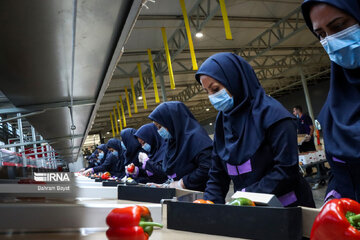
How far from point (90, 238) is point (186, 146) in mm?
1701

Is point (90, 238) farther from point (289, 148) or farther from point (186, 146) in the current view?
point (186, 146)

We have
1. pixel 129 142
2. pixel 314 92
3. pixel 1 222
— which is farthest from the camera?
pixel 314 92

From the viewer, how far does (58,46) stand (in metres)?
1.47

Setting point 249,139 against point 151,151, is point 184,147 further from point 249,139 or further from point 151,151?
point 151,151

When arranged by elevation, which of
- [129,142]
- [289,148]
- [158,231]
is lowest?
[158,231]

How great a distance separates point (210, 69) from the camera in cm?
197

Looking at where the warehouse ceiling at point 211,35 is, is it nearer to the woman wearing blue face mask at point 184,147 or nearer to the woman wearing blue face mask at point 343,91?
the woman wearing blue face mask at point 184,147

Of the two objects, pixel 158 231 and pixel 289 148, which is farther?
pixel 289 148

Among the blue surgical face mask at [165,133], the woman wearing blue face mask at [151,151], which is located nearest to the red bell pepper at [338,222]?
the blue surgical face mask at [165,133]

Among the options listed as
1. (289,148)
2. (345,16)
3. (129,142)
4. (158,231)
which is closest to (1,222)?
(158,231)

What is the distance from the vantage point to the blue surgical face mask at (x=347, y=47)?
4.37 feet

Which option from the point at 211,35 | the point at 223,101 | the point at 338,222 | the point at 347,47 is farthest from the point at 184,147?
the point at 211,35

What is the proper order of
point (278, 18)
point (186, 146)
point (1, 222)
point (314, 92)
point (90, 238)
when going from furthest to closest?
point (314, 92) → point (278, 18) → point (186, 146) → point (1, 222) → point (90, 238)

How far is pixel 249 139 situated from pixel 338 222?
38.4 inches
